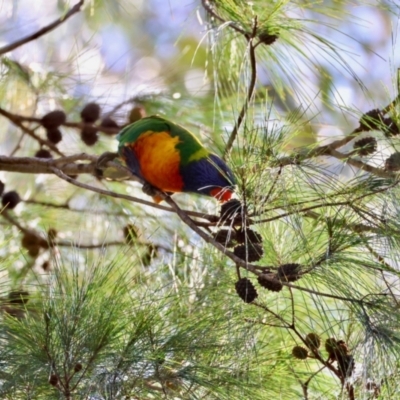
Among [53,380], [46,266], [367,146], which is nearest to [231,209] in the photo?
[367,146]

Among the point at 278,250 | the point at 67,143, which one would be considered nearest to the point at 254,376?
the point at 278,250

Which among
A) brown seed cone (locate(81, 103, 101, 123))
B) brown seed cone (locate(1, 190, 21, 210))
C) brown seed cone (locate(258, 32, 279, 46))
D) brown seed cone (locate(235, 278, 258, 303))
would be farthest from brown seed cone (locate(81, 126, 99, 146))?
brown seed cone (locate(235, 278, 258, 303))

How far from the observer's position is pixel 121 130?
192cm

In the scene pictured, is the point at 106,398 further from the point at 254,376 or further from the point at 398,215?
the point at 398,215

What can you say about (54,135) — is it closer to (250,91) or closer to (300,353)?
(250,91)

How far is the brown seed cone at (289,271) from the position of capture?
118 centimetres

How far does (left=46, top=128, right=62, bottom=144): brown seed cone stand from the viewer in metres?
1.95

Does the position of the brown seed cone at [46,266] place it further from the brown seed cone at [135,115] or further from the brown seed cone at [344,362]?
the brown seed cone at [344,362]

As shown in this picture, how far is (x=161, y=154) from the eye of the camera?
1826 millimetres

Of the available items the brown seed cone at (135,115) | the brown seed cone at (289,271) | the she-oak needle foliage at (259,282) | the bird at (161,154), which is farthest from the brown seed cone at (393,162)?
the brown seed cone at (135,115)

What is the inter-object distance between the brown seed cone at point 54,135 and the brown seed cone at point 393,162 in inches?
39.6

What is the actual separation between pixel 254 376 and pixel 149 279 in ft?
1.13

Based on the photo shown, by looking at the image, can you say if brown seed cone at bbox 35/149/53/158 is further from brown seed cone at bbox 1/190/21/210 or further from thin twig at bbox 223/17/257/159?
thin twig at bbox 223/17/257/159

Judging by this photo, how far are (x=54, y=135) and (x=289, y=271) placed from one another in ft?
3.19
